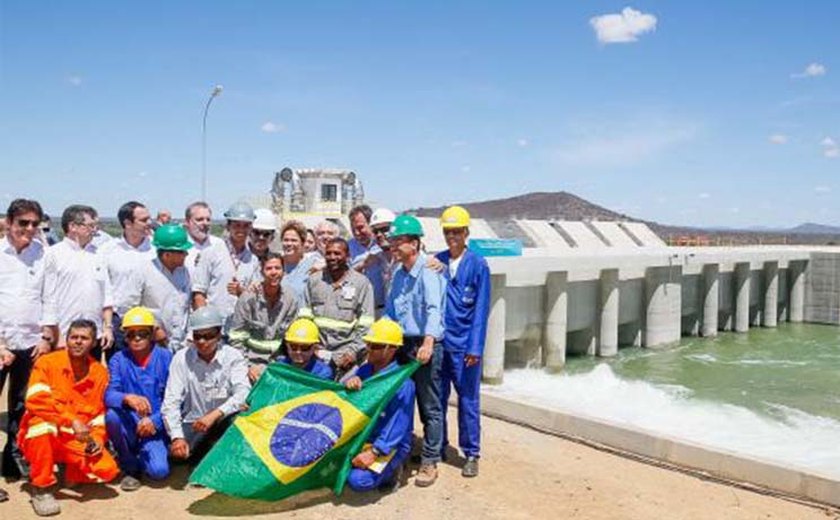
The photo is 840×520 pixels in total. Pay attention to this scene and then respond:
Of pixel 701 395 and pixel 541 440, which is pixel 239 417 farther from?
pixel 701 395

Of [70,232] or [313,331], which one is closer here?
[313,331]

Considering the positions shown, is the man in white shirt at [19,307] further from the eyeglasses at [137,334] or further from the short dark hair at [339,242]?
the short dark hair at [339,242]

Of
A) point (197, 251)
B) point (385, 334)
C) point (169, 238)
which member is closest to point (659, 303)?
point (197, 251)

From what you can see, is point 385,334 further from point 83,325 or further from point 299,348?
point 83,325

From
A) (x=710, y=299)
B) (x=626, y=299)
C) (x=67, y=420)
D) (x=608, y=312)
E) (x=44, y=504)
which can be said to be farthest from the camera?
(x=710, y=299)

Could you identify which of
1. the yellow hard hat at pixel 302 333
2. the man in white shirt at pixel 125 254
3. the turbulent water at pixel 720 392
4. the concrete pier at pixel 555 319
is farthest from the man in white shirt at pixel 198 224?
the concrete pier at pixel 555 319

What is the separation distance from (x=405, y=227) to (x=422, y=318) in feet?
2.06

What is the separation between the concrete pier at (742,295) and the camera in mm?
23073

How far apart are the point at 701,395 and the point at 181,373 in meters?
12.0

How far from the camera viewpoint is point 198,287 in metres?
5.29

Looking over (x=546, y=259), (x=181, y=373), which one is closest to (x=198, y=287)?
(x=181, y=373)

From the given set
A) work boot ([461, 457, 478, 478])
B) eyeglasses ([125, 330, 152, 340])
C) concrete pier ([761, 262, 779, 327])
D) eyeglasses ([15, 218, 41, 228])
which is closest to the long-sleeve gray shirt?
eyeglasses ([125, 330, 152, 340])

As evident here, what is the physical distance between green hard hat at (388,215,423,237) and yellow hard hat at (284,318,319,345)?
2.69 feet

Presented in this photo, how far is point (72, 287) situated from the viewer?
16.0ft
